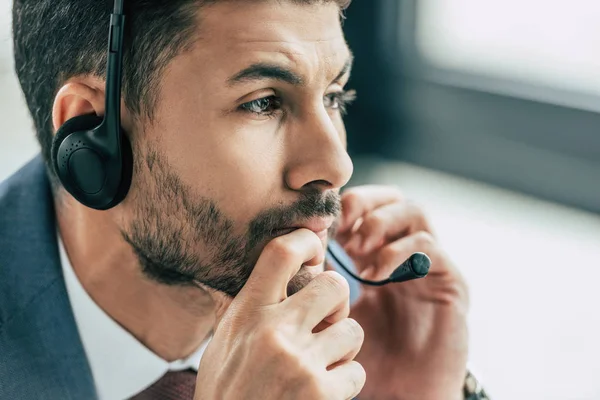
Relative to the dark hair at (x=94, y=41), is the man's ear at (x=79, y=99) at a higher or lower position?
lower

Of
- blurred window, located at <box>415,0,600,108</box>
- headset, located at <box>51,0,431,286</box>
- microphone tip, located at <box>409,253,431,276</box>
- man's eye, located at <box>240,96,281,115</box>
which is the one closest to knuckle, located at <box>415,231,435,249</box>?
microphone tip, located at <box>409,253,431,276</box>

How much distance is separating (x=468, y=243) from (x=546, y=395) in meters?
0.66

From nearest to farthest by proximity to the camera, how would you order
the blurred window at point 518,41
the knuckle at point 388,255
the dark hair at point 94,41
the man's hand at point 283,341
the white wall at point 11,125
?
the man's hand at point 283,341
the dark hair at point 94,41
the knuckle at point 388,255
the white wall at point 11,125
the blurred window at point 518,41

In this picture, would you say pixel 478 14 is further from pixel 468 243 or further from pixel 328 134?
pixel 328 134

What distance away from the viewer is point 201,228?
1223 mm

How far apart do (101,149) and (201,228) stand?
187mm

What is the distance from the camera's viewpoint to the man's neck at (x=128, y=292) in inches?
53.5

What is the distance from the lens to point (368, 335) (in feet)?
4.93

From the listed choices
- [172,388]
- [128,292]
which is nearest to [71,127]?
[128,292]

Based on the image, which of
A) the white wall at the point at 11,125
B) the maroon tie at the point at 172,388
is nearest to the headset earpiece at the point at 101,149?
the maroon tie at the point at 172,388

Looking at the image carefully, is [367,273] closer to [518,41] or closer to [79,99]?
[79,99]

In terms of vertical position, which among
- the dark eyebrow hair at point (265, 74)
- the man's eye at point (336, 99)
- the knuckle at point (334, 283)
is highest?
the dark eyebrow hair at point (265, 74)

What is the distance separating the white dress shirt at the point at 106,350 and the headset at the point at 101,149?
9.3 inches

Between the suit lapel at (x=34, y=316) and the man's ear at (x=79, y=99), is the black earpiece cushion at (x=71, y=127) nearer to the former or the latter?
the man's ear at (x=79, y=99)
